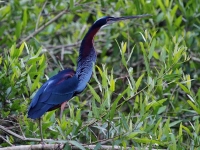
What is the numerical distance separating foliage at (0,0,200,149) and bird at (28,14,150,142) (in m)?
0.10

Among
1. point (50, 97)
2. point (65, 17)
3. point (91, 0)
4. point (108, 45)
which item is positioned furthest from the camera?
point (65, 17)

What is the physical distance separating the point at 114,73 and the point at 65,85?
1574 millimetres

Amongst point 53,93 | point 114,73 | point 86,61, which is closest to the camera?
point 53,93

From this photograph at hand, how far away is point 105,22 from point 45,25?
117 cm

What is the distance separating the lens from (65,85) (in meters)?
3.65

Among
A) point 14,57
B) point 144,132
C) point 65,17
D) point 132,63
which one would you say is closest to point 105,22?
point 14,57

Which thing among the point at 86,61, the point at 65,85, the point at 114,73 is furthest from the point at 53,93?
the point at 114,73

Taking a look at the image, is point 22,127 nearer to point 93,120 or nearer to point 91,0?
point 93,120

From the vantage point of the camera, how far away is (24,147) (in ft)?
10.9

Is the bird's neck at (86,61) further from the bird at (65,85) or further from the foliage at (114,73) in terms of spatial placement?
the foliage at (114,73)

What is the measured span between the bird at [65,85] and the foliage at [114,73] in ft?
0.32

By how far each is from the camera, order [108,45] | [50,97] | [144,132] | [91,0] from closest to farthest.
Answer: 1. [144,132]
2. [50,97]
3. [91,0]
4. [108,45]

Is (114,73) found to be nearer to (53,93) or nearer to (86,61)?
(86,61)

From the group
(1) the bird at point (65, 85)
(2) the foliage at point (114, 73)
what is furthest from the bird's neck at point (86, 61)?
(2) the foliage at point (114, 73)
